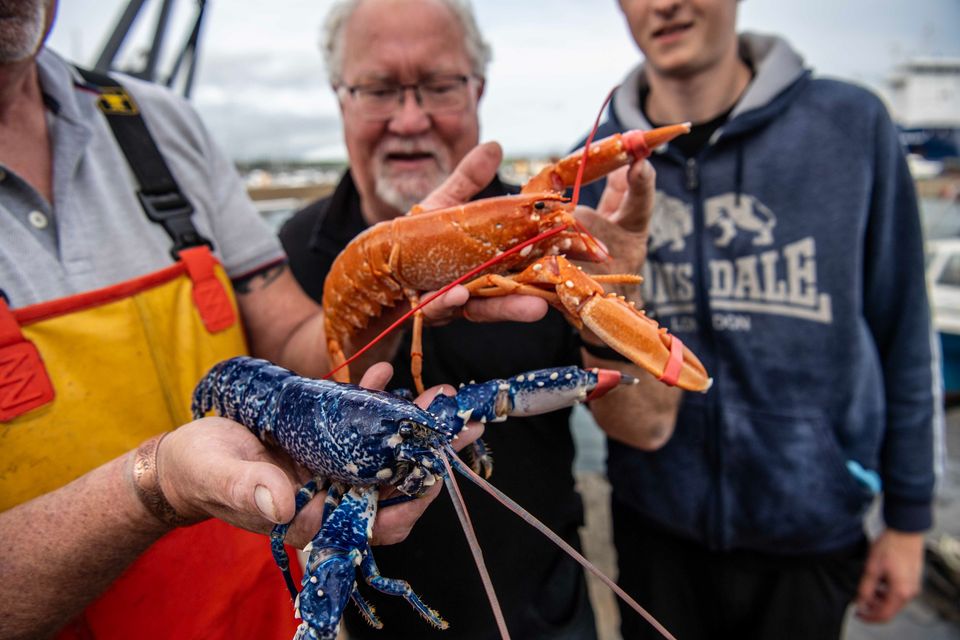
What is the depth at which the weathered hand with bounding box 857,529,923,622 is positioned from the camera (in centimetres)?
222

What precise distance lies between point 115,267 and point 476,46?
1.83m

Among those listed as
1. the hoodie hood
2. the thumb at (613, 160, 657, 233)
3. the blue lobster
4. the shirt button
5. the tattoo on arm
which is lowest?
the blue lobster

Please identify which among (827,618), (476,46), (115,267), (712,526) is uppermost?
(476,46)

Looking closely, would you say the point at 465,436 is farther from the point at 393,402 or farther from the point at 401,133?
the point at 401,133

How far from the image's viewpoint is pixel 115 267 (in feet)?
5.34

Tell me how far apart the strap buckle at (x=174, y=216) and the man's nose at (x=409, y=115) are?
0.95m

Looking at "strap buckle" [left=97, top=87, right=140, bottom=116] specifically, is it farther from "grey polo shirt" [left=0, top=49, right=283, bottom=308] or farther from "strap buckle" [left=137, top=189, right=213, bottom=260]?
"strap buckle" [left=137, top=189, right=213, bottom=260]

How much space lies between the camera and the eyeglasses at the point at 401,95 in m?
2.25

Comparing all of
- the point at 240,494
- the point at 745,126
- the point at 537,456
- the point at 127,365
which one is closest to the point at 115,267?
the point at 127,365

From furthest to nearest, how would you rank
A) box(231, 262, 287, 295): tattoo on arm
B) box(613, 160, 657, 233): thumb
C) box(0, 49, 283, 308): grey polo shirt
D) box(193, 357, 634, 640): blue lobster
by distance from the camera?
box(231, 262, 287, 295): tattoo on arm < box(613, 160, 657, 233): thumb < box(0, 49, 283, 308): grey polo shirt < box(193, 357, 634, 640): blue lobster

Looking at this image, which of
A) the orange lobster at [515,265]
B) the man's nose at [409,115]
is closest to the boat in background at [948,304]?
the orange lobster at [515,265]

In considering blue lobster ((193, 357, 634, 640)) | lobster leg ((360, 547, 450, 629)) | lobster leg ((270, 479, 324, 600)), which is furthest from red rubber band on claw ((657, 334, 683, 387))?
lobster leg ((270, 479, 324, 600))

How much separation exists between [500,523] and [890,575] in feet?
6.04

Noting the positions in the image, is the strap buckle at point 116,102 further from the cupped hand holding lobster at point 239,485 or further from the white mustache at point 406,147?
the cupped hand holding lobster at point 239,485
